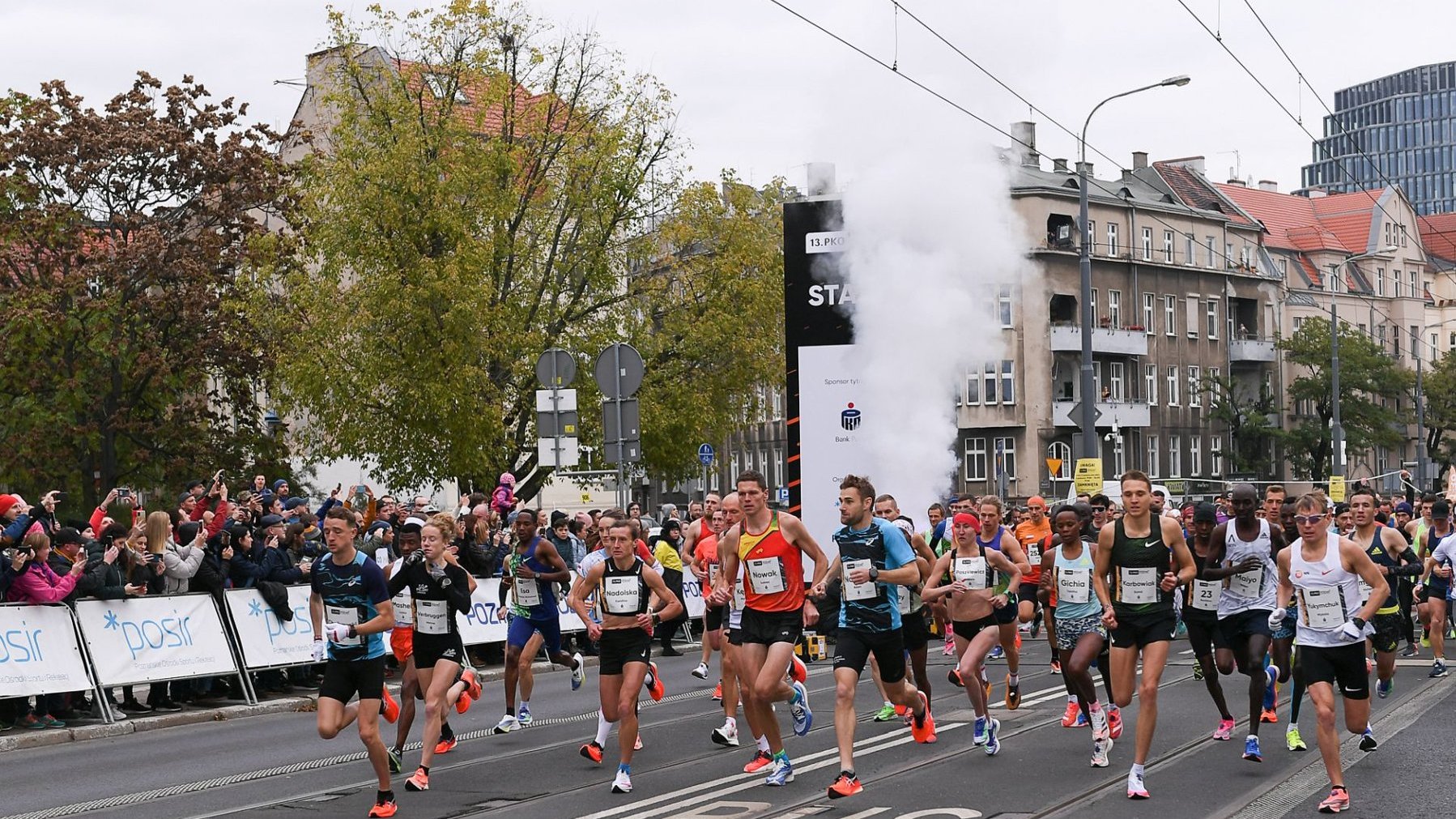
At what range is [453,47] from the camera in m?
33.3

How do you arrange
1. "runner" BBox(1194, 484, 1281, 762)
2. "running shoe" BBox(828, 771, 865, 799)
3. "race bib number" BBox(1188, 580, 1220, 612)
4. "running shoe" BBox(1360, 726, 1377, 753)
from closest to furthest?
"running shoe" BBox(828, 771, 865, 799) → "running shoe" BBox(1360, 726, 1377, 753) → "runner" BBox(1194, 484, 1281, 762) → "race bib number" BBox(1188, 580, 1220, 612)

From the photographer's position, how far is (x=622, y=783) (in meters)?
10.4

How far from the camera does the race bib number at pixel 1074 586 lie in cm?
1204

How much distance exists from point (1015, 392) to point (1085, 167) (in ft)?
113

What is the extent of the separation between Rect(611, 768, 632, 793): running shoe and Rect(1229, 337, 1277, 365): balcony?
2649 inches

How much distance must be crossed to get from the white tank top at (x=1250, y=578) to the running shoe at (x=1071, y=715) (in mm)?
1518

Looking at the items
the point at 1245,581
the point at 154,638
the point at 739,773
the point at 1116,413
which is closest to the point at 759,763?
the point at 739,773

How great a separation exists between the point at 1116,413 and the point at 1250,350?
11631mm

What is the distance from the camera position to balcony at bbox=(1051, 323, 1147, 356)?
212ft

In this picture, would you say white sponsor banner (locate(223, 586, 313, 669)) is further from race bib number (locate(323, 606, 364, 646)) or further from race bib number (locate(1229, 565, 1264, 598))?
race bib number (locate(1229, 565, 1264, 598))

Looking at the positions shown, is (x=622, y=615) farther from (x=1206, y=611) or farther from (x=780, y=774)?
(x=1206, y=611)

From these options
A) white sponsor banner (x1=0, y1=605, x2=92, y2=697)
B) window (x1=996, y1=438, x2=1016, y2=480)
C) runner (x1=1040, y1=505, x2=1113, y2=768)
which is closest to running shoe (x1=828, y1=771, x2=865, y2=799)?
runner (x1=1040, y1=505, x2=1113, y2=768)

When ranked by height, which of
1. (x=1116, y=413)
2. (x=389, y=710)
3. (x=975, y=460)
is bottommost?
(x=389, y=710)

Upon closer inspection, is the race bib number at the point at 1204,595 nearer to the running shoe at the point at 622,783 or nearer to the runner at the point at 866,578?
the runner at the point at 866,578
